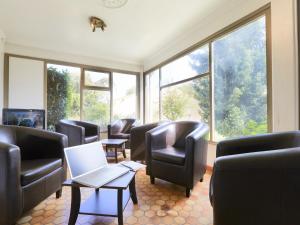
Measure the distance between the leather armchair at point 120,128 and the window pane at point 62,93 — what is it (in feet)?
3.44

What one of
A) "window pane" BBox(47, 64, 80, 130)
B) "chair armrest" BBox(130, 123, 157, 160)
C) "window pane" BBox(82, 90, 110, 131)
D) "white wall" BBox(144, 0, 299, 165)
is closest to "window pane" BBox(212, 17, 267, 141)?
"white wall" BBox(144, 0, 299, 165)

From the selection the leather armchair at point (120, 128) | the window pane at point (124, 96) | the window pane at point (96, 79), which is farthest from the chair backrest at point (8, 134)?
the window pane at point (124, 96)

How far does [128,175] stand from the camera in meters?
1.52

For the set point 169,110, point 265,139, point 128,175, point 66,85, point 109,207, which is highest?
point 66,85

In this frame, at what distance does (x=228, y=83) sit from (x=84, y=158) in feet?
7.40

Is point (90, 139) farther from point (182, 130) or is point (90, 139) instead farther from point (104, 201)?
point (104, 201)

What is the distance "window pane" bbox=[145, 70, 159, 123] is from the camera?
4.88m

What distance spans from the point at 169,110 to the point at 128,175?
2902mm

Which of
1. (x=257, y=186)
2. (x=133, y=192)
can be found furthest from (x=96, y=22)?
(x=257, y=186)

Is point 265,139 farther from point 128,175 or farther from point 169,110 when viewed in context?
point 169,110

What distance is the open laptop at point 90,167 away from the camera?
1357 millimetres

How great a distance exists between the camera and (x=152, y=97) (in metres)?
5.15

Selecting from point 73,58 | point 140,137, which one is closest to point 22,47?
point 73,58

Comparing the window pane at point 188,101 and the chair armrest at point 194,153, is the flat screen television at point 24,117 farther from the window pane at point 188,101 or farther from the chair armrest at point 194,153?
the chair armrest at point 194,153
